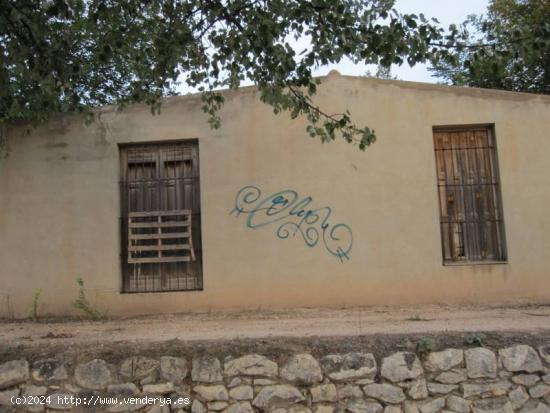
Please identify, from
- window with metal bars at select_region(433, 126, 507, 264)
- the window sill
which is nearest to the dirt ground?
the window sill

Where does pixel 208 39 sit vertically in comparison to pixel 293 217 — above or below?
above

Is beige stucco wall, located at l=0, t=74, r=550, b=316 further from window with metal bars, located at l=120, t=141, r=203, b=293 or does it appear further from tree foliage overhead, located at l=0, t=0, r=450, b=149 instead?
tree foliage overhead, located at l=0, t=0, r=450, b=149

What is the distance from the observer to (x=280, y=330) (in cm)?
595

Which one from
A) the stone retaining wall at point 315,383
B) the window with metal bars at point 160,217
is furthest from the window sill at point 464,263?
the window with metal bars at point 160,217

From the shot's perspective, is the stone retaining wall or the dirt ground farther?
the dirt ground

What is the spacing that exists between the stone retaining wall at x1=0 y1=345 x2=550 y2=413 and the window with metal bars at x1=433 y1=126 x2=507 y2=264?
3.24 m

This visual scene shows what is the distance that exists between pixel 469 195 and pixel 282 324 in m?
3.23

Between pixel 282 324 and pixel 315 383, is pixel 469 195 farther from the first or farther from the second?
pixel 315 383

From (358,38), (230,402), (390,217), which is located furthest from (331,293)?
(358,38)

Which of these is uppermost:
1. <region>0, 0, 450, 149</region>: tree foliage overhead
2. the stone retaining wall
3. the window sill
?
<region>0, 0, 450, 149</region>: tree foliage overhead

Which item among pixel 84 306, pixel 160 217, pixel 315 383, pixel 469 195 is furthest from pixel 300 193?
pixel 315 383

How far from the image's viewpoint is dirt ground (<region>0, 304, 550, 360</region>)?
4.72 metres

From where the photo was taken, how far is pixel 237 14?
17.1ft

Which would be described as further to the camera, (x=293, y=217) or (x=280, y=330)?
(x=293, y=217)
